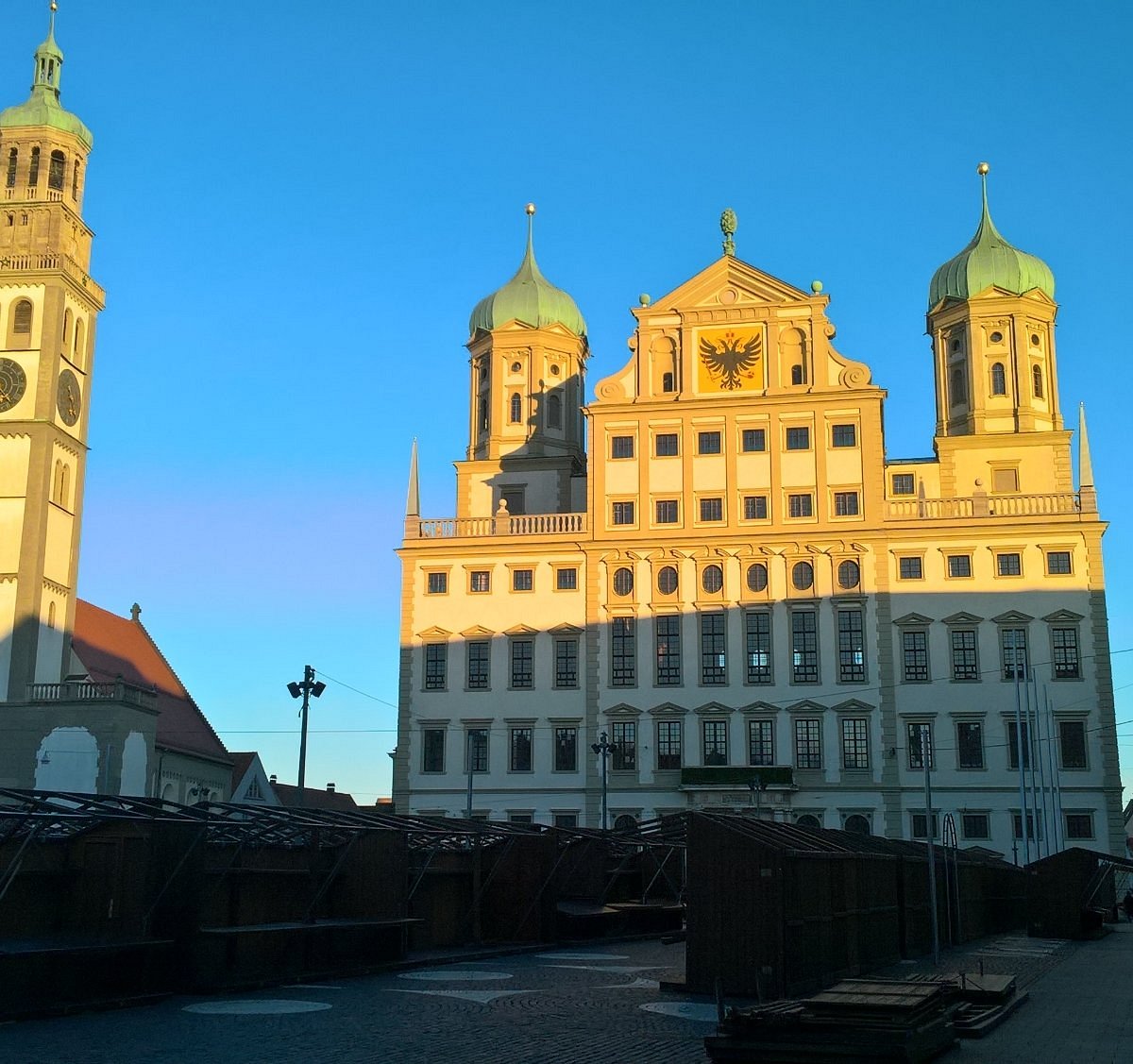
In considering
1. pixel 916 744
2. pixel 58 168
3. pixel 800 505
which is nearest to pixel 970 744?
pixel 916 744

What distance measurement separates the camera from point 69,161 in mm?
64000

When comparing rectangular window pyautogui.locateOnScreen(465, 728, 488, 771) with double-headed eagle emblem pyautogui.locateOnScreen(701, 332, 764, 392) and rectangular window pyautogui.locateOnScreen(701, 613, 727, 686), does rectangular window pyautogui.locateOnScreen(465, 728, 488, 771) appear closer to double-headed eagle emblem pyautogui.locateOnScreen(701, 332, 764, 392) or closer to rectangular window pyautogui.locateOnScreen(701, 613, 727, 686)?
rectangular window pyautogui.locateOnScreen(701, 613, 727, 686)

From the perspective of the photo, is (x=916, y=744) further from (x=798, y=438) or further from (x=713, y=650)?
(x=798, y=438)

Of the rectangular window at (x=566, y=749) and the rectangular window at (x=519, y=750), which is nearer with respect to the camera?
the rectangular window at (x=566, y=749)

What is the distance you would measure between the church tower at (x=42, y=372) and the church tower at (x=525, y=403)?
2051 centimetres

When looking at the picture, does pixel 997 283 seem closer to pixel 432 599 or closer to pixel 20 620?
pixel 432 599

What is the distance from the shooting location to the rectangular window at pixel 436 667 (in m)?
68.1

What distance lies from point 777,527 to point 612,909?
32.4 m

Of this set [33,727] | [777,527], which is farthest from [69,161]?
[777,527]

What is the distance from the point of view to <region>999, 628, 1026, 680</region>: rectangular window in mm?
63125

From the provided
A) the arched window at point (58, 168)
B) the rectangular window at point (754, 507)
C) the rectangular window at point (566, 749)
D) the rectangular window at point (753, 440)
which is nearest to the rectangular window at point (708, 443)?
the rectangular window at point (753, 440)

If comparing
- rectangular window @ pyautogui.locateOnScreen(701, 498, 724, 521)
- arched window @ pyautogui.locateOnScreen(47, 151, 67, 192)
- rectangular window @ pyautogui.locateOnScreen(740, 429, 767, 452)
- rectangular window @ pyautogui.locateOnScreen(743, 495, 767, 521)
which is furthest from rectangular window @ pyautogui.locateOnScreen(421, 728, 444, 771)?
arched window @ pyautogui.locateOnScreen(47, 151, 67, 192)

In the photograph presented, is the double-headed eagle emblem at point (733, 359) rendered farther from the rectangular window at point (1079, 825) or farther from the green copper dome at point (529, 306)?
the rectangular window at point (1079, 825)

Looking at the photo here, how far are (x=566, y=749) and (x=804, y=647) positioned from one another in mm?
11567
